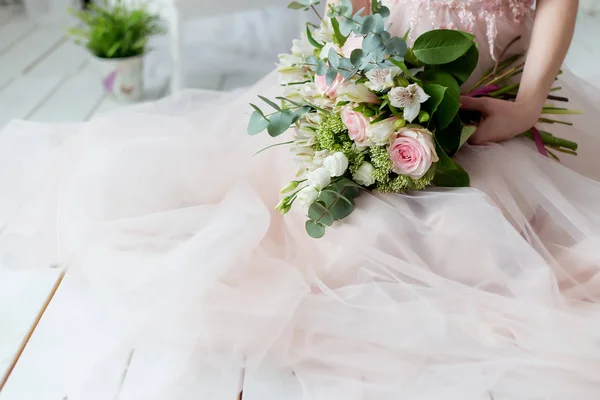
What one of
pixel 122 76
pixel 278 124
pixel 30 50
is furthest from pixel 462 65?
pixel 30 50

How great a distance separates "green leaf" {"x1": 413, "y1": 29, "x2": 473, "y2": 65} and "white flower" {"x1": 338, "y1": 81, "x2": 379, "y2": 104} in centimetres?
8

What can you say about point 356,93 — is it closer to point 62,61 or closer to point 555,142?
point 555,142

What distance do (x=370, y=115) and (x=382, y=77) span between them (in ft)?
0.17

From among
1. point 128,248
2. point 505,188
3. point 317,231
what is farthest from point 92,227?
point 505,188

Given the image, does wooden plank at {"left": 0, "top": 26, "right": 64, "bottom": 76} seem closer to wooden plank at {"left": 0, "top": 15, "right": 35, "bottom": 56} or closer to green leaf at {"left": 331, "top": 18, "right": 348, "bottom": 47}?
wooden plank at {"left": 0, "top": 15, "right": 35, "bottom": 56}

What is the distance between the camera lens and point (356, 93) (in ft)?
2.47

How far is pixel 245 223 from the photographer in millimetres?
848

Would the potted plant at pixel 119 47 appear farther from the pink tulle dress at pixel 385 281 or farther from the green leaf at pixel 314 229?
the green leaf at pixel 314 229

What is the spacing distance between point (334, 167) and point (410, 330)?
23cm

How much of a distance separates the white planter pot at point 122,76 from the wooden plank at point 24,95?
0.21m

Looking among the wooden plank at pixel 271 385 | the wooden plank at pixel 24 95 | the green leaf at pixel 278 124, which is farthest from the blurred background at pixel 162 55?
the wooden plank at pixel 271 385

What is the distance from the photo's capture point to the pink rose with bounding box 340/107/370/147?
0.76m

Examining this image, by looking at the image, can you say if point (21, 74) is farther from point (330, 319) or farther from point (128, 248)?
point (330, 319)

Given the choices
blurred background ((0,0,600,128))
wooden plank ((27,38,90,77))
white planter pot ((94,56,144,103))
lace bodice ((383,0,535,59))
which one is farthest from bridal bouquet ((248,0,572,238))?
wooden plank ((27,38,90,77))
